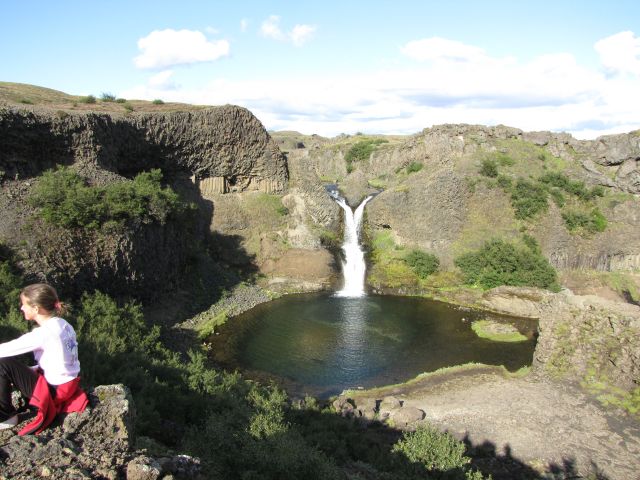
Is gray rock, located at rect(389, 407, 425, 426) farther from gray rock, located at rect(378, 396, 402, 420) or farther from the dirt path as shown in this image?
the dirt path

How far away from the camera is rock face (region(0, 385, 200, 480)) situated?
585cm

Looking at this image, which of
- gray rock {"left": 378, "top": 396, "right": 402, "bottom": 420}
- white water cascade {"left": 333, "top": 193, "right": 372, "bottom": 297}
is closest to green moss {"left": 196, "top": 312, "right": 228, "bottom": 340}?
white water cascade {"left": 333, "top": 193, "right": 372, "bottom": 297}

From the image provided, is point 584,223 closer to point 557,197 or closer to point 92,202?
point 557,197

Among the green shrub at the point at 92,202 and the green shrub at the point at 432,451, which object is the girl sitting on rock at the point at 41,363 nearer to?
the green shrub at the point at 432,451

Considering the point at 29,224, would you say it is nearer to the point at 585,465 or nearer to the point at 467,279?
the point at 585,465

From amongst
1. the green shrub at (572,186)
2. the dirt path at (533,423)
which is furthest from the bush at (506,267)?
the dirt path at (533,423)

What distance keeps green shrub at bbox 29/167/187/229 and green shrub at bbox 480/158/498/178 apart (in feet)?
104

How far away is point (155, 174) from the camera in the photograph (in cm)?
3188

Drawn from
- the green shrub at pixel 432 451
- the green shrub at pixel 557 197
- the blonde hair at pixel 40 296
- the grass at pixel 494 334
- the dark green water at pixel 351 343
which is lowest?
the dark green water at pixel 351 343

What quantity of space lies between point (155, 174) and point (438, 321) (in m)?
21.9

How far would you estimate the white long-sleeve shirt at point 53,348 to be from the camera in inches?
245

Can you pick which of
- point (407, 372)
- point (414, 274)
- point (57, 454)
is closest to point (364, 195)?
point (414, 274)

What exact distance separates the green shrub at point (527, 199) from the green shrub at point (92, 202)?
104 feet

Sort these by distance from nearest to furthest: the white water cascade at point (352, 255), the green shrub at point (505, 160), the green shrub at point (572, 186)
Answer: the white water cascade at point (352, 255) → the green shrub at point (572, 186) → the green shrub at point (505, 160)
